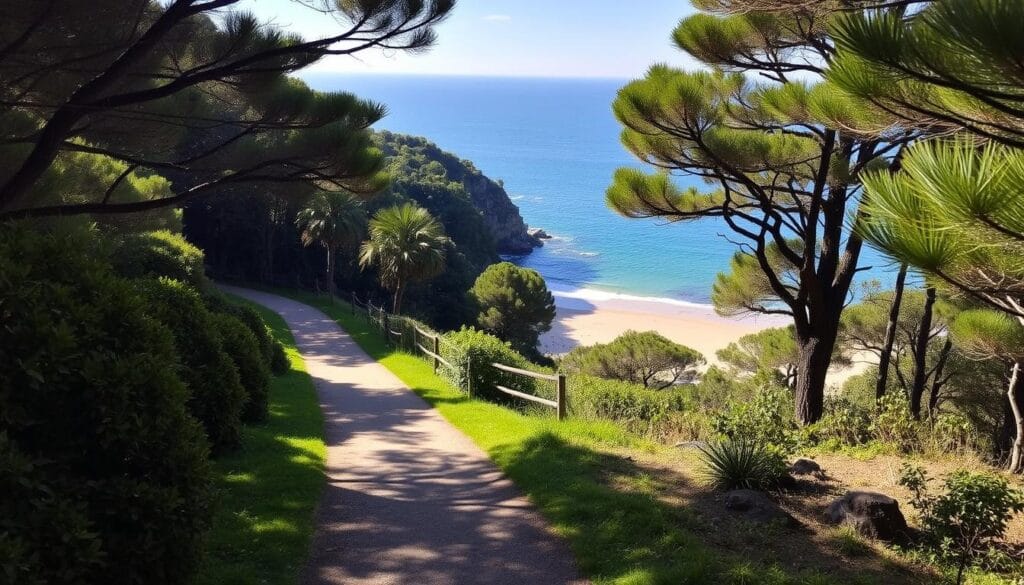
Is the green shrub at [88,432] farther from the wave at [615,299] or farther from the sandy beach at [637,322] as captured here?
the wave at [615,299]

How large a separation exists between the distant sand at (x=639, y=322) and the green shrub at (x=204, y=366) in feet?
99.0

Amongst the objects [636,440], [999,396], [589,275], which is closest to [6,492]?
[636,440]

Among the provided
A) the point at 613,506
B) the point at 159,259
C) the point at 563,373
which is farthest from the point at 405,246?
the point at 613,506

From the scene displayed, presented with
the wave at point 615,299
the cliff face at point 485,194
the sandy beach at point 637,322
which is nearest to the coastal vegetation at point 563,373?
the sandy beach at point 637,322

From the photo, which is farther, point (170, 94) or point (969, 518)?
point (170, 94)

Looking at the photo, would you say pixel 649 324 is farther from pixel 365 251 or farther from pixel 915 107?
pixel 915 107

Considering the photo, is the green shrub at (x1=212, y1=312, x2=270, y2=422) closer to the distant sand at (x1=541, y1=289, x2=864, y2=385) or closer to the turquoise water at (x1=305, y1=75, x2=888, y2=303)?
the turquoise water at (x1=305, y1=75, x2=888, y2=303)

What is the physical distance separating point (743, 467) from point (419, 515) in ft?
9.35

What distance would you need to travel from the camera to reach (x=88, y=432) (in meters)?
3.29

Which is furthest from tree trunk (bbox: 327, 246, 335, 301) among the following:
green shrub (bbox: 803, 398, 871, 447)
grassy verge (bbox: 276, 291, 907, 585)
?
green shrub (bbox: 803, 398, 871, 447)

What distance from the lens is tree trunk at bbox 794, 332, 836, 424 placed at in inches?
424

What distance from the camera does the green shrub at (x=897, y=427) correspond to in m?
8.09

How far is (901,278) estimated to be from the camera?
43.7ft

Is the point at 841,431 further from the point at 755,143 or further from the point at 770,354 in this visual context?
the point at 770,354
